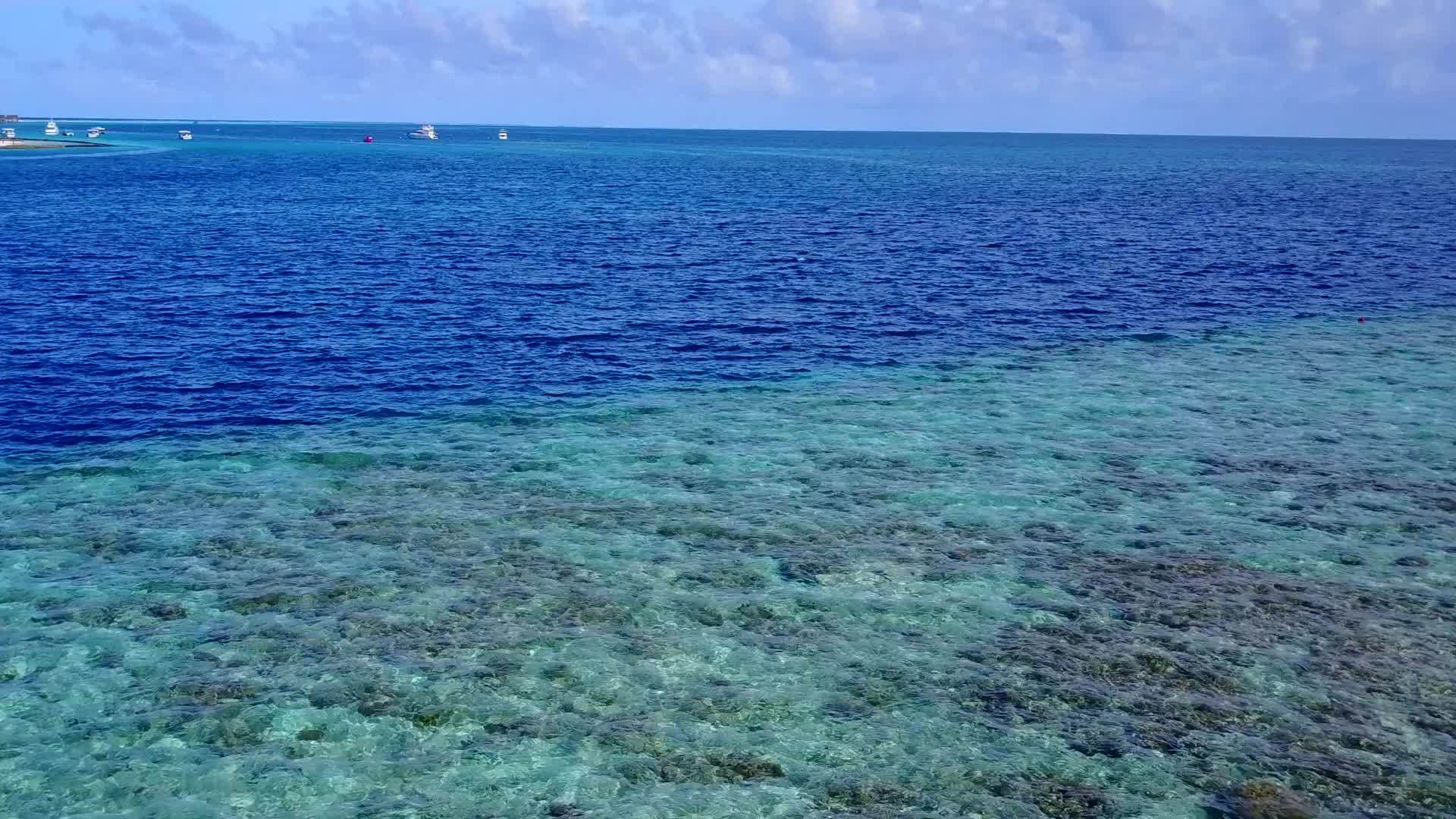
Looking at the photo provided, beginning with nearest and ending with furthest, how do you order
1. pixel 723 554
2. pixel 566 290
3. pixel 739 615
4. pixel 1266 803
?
pixel 1266 803
pixel 739 615
pixel 723 554
pixel 566 290

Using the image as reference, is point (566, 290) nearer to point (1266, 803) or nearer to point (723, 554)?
point (723, 554)

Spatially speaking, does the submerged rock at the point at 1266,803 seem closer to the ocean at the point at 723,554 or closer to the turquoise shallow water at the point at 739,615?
the ocean at the point at 723,554

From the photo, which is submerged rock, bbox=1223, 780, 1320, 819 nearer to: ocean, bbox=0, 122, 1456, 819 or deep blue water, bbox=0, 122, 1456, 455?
ocean, bbox=0, 122, 1456, 819

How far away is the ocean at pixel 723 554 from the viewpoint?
22.3m

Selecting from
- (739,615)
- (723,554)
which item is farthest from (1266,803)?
(723,554)

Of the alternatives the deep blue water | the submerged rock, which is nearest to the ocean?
the submerged rock

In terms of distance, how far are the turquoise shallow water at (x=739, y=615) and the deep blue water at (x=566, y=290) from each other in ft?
26.4

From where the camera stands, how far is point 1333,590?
29984 millimetres

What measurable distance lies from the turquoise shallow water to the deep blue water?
317 inches

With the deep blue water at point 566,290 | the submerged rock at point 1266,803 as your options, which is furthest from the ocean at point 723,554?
the deep blue water at point 566,290

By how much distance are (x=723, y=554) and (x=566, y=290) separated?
1853 inches

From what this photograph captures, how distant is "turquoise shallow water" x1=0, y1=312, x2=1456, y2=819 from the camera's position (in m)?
22.0

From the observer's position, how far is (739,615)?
2891cm

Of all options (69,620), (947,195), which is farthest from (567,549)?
(947,195)
